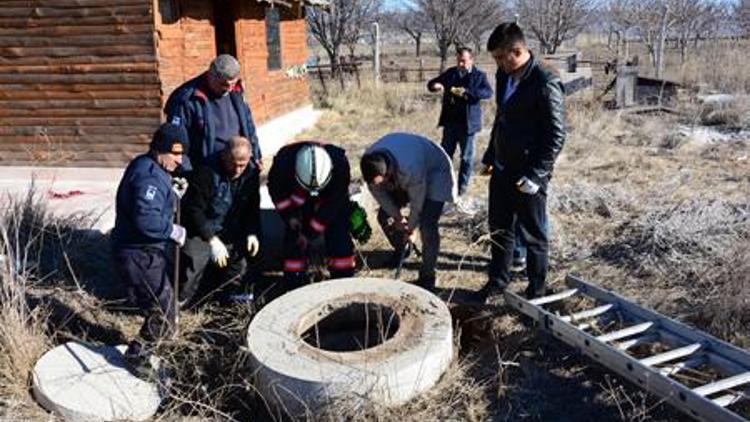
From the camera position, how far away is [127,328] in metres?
4.51

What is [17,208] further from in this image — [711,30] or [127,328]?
[711,30]

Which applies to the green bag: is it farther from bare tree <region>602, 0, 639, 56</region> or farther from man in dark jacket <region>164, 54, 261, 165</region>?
bare tree <region>602, 0, 639, 56</region>

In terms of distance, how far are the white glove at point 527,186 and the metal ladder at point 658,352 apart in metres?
0.70

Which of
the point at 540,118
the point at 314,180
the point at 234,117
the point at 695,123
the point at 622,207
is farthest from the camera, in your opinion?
the point at 695,123

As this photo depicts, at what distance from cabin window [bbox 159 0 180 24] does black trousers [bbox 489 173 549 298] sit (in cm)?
541

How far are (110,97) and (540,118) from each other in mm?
5899

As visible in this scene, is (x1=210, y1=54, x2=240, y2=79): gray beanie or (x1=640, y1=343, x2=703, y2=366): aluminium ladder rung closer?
(x1=640, y1=343, x2=703, y2=366): aluminium ladder rung

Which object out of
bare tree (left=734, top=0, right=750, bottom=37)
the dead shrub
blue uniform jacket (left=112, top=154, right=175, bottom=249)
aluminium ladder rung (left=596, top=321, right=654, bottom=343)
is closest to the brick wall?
blue uniform jacket (left=112, top=154, right=175, bottom=249)

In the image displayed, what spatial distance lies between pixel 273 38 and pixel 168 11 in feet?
13.4

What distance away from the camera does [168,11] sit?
8398mm

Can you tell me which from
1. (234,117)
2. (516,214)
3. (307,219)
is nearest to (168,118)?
(234,117)

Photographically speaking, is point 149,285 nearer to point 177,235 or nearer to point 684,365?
point 177,235

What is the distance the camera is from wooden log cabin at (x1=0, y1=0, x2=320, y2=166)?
26.1 ft

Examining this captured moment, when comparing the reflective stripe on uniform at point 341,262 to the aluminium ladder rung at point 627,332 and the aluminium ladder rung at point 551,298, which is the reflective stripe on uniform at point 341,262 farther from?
the aluminium ladder rung at point 627,332
